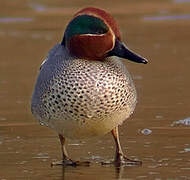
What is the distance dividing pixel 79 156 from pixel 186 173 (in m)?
0.95

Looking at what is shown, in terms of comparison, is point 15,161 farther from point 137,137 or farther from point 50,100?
point 137,137

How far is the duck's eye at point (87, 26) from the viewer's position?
594 cm

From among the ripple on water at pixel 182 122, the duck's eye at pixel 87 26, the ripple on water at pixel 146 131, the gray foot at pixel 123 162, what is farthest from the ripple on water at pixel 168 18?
the duck's eye at pixel 87 26

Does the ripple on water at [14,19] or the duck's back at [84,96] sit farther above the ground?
the duck's back at [84,96]

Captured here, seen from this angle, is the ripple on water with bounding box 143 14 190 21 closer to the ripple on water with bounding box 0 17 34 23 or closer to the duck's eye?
the ripple on water with bounding box 0 17 34 23

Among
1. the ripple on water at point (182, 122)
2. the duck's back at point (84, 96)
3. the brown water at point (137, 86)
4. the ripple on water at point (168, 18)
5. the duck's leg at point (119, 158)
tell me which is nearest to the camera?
the duck's back at point (84, 96)

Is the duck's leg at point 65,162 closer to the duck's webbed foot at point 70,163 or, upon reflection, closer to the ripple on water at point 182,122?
the duck's webbed foot at point 70,163

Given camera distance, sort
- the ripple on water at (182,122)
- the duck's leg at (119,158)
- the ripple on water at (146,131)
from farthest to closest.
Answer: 1. the ripple on water at (182,122)
2. the ripple on water at (146,131)
3. the duck's leg at (119,158)

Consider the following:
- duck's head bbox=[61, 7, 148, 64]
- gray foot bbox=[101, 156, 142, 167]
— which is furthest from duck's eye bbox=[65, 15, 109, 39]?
gray foot bbox=[101, 156, 142, 167]

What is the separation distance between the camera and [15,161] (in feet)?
20.5

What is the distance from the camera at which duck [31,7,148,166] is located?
587 centimetres

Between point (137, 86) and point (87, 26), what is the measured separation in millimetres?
3215

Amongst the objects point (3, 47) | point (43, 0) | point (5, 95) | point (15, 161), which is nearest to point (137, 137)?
point (15, 161)

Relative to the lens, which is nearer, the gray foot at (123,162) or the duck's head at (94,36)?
the duck's head at (94,36)
